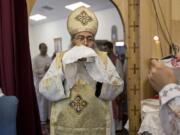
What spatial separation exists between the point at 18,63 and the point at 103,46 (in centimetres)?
49

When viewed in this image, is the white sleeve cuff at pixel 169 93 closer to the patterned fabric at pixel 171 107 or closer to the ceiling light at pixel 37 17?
the patterned fabric at pixel 171 107

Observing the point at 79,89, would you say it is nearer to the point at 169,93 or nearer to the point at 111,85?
the point at 111,85

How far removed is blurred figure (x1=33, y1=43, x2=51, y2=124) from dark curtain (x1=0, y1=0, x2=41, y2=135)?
0.35ft

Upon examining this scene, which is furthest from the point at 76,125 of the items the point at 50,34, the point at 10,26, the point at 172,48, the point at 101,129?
the point at 172,48

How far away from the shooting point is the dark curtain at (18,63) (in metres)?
1.31

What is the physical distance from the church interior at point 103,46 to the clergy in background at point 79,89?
0.05 meters

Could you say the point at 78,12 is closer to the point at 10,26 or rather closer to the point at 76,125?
the point at 10,26

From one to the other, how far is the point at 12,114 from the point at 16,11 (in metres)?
0.58

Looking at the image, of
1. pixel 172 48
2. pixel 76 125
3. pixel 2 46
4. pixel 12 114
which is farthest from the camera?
pixel 172 48

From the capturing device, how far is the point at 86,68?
60.7 inches

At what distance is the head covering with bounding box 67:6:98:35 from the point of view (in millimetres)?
1566

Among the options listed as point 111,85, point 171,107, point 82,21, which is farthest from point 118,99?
point 171,107

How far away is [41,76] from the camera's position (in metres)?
1.54

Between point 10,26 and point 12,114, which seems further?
point 10,26
